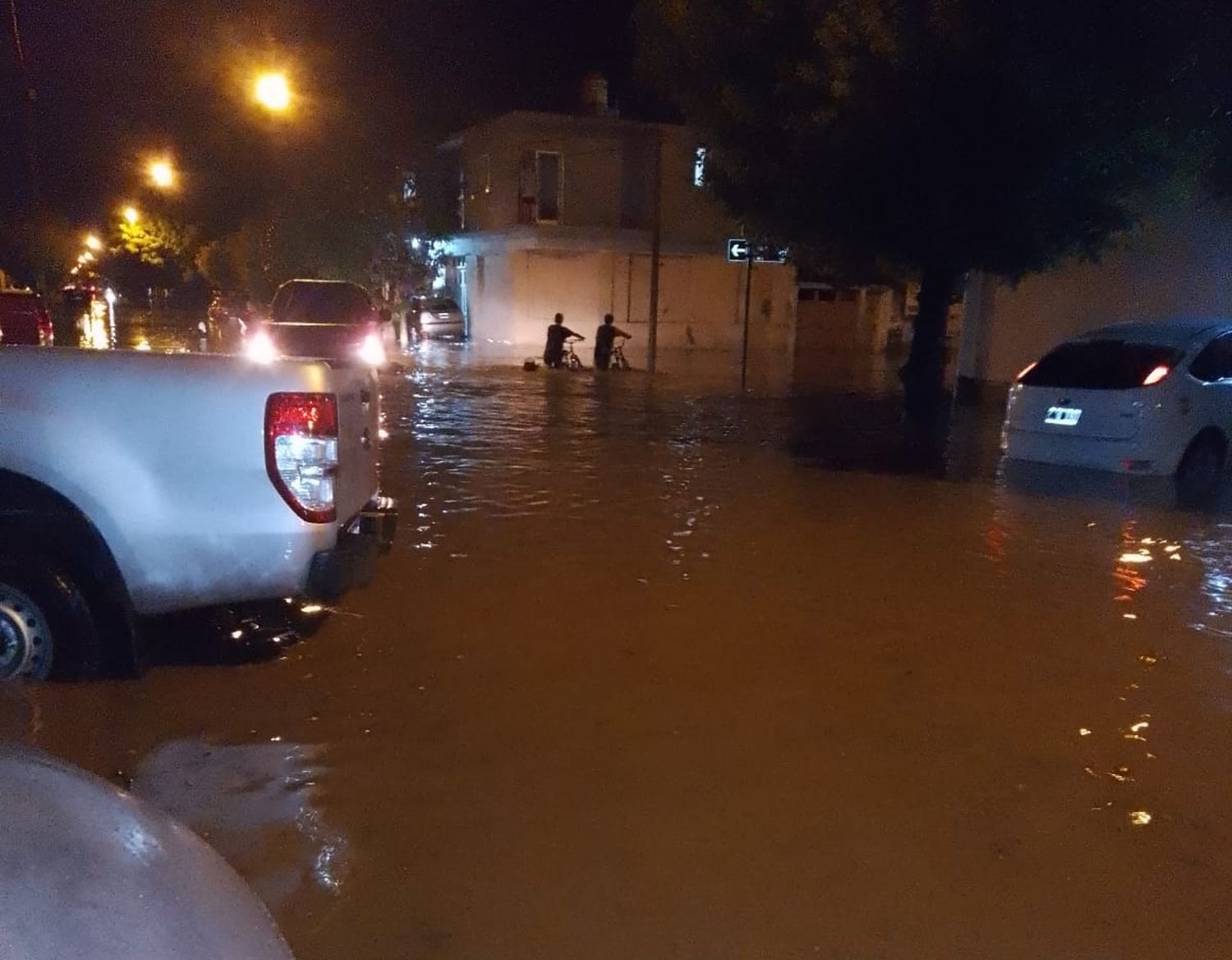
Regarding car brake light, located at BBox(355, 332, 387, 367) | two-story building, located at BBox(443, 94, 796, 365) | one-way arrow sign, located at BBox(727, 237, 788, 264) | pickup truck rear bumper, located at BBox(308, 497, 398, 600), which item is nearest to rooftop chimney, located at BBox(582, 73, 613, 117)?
two-story building, located at BBox(443, 94, 796, 365)

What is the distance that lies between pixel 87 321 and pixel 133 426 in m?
35.7

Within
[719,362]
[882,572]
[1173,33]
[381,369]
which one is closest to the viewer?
[882,572]

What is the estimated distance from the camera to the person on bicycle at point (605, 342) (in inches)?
950

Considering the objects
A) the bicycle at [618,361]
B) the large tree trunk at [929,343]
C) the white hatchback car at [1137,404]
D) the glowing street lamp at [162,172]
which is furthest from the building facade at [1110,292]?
the glowing street lamp at [162,172]

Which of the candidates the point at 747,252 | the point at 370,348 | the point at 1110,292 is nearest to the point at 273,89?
the point at 370,348

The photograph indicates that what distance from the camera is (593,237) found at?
33.2 meters

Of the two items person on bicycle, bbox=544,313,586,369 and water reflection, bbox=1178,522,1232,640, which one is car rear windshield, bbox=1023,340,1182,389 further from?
person on bicycle, bbox=544,313,586,369

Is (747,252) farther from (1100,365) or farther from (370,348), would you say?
(1100,365)

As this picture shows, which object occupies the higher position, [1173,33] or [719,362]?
[1173,33]

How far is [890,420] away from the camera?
17.5 meters

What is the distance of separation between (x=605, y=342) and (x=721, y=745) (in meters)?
19.5

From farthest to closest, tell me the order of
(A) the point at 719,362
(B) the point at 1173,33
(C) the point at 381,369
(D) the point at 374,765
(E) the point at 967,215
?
(A) the point at 719,362 < (C) the point at 381,369 < (E) the point at 967,215 < (B) the point at 1173,33 < (D) the point at 374,765

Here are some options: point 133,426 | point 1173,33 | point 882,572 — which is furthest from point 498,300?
point 133,426

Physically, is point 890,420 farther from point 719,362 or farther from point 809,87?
point 719,362
